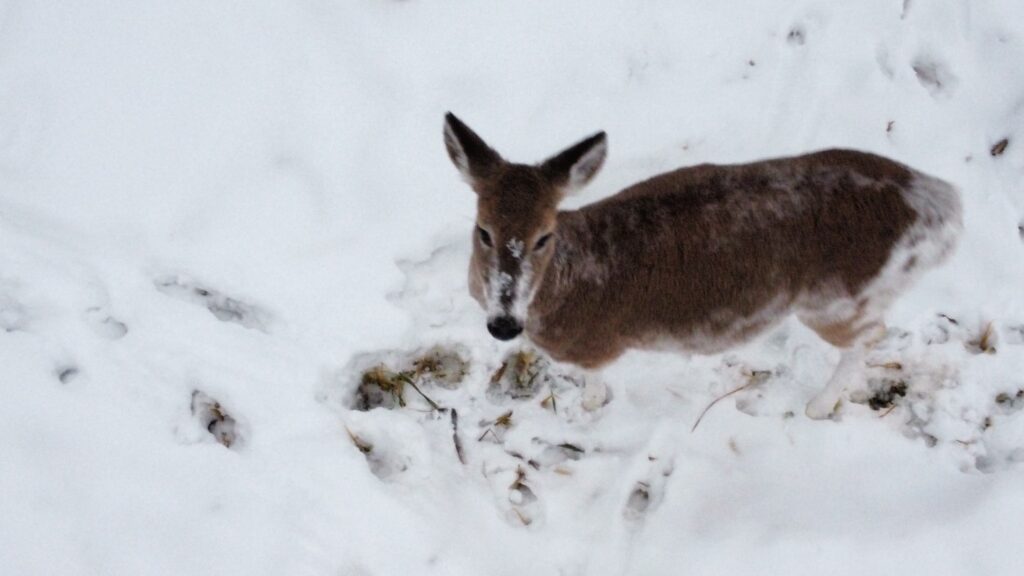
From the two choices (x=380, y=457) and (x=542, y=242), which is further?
(x=380, y=457)

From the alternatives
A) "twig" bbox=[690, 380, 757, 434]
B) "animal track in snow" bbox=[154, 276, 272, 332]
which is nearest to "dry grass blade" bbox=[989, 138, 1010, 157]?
"twig" bbox=[690, 380, 757, 434]

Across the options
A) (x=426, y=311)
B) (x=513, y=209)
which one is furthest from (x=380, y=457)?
(x=513, y=209)

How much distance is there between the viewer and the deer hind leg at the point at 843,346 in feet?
15.3

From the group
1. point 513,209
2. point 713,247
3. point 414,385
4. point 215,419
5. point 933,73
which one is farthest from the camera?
point 933,73

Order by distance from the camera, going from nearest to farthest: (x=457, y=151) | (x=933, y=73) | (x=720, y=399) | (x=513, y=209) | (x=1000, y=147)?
1. (x=513, y=209)
2. (x=457, y=151)
3. (x=720, y=399)
4. (x=1000, y=147)
5. (x=933, y=73)

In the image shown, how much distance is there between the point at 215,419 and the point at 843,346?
3579 mm

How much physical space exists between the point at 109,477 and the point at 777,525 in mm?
3544

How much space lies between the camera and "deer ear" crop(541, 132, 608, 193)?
13.1 feet

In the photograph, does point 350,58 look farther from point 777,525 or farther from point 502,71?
point 777,525

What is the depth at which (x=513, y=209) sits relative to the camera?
12.8 ft

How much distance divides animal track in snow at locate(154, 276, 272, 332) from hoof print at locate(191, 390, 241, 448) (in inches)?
19.9

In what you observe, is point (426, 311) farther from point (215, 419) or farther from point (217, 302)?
point (215, 419)

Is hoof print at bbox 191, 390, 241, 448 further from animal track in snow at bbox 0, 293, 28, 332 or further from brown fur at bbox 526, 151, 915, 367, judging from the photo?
brown fur at bbox 526, 151, 915, 367

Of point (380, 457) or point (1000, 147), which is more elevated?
point (1000, 147)
